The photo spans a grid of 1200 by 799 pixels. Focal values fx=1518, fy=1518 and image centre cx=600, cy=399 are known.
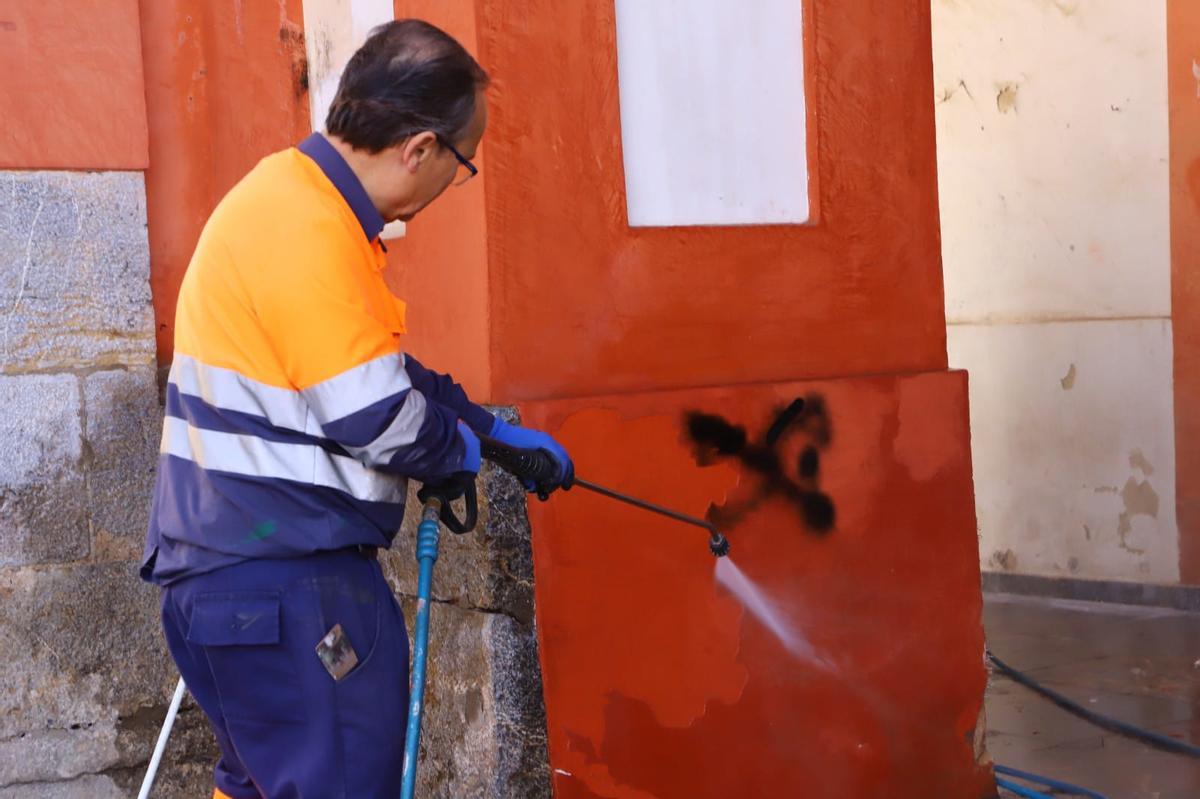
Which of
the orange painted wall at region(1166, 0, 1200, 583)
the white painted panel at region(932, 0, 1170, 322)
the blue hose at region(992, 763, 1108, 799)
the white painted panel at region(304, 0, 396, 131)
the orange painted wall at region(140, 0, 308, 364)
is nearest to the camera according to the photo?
the white painted panel at region(304, 0, 396, 131)

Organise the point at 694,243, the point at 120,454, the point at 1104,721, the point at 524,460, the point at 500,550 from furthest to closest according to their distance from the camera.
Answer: the point at 1104,721 → the point at 120,454 → the point at 694,243 → the point at 500,550 → the point at 524,460

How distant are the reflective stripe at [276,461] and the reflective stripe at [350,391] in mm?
97

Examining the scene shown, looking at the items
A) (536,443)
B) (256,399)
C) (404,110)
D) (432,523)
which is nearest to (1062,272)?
(536,443)

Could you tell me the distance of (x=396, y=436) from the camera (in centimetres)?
252

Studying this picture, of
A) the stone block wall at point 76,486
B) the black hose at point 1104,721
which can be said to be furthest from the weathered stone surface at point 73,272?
the black hose at point 1104,721

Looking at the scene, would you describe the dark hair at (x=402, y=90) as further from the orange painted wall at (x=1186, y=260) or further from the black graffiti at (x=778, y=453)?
the orange painted wall at (x=1186, y=260)

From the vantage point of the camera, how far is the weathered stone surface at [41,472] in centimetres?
444

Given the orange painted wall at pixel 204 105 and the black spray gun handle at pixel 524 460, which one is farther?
the orange painted wall at pixel 204 105

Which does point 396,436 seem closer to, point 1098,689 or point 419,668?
point 419,668

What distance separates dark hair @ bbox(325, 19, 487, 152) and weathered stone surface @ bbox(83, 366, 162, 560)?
2.18 metres

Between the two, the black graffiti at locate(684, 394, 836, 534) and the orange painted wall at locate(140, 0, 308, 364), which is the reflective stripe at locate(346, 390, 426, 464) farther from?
the orange painted wall at locate(140, 0, 308, 364)

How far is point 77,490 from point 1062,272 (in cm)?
511

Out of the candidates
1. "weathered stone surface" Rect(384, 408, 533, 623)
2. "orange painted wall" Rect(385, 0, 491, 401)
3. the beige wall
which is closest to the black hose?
the beige wall

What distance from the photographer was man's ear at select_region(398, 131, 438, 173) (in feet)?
8.75
